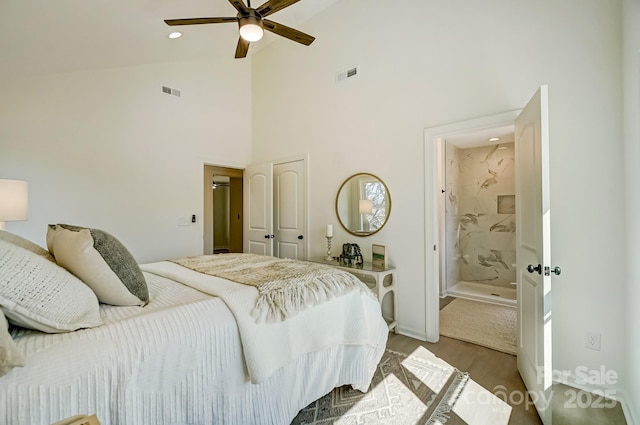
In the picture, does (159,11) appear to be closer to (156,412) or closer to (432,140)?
(432,140)

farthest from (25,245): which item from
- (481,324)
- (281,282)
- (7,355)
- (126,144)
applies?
(481,324)

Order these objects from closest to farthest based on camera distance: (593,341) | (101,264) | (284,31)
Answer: (101,264) < (593,341) < (284,31)

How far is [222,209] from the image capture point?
862 cm

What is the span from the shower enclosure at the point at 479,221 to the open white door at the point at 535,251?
2402mm

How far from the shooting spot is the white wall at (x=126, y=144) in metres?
2.88

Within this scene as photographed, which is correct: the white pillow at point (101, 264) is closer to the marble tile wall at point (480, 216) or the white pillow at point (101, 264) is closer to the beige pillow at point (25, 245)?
the beige pillow at point (25, 245)

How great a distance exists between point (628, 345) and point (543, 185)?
127 cm

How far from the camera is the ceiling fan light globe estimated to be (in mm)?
2281

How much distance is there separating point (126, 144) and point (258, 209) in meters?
1.89

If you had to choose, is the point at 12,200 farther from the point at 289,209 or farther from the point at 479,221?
the point at 479,221

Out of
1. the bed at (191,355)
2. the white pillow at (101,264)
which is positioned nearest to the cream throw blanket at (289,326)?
the bed at (191,355)

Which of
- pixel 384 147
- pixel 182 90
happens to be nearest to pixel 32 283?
pixel 384 147

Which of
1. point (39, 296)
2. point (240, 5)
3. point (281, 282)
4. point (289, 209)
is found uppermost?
point (240, 5)

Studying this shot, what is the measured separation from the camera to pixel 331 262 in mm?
3371
